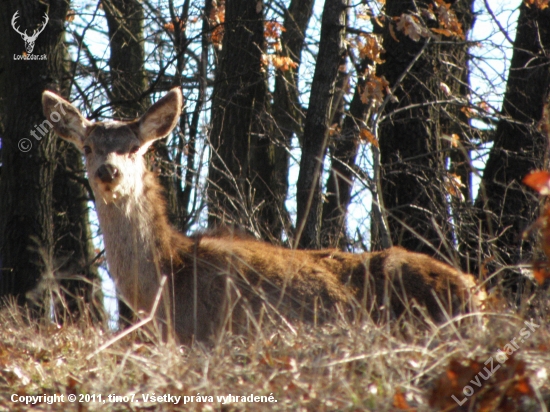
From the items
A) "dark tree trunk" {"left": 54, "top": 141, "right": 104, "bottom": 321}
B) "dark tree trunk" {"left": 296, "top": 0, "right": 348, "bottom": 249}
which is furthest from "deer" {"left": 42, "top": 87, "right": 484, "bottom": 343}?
"dark tree trunk" {"left": 54, "top": 141, "right": 104, "bottom": 321}

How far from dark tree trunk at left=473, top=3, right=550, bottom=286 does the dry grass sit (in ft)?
16.3

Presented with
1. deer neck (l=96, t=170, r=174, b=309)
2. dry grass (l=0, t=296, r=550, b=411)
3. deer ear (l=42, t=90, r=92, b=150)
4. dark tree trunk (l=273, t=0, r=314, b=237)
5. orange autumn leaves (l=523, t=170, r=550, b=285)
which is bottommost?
dry grass (l=0, t=296, r=550, b=411)

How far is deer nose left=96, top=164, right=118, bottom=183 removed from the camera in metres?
6.73

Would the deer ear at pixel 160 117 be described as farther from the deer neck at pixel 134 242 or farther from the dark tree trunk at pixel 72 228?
the dark tree trunk at pixel 72 228

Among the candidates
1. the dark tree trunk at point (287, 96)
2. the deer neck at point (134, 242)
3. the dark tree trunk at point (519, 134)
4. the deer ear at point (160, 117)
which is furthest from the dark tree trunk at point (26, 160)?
the dark tree trunk at point (519, 134)

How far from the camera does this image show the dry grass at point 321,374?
11.7ft

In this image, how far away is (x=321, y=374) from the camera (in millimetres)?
4035

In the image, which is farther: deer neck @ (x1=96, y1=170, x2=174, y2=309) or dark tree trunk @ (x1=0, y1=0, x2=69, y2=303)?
dark tree trunk @ (x1=0, y1=0, x2=69, y2=303)

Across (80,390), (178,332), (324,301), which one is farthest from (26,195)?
(80,390)

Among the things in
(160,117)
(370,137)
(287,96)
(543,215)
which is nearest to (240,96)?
(287,96)

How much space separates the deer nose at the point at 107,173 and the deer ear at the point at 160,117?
0.87 metres

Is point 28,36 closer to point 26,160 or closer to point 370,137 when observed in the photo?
point 26,160

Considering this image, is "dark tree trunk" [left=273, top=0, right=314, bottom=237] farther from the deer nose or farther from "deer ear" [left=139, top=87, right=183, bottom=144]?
the deer nose

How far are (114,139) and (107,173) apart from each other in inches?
28.2
